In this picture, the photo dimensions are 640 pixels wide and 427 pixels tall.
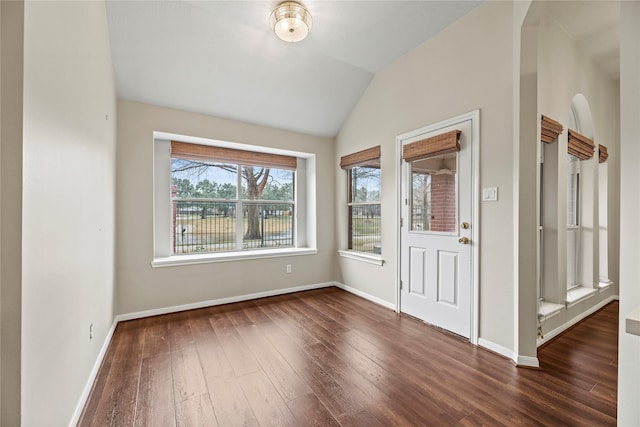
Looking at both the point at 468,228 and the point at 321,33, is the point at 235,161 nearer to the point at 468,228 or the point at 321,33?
the point at 321,33

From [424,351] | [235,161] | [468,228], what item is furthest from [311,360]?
[235,161]

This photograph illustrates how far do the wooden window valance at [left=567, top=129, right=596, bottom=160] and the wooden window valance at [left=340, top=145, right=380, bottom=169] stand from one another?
201 cm

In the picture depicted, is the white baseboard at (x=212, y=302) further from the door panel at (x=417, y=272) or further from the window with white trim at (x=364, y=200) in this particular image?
the door panel at (x=417, y=272)

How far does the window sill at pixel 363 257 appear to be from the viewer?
11.7 ft

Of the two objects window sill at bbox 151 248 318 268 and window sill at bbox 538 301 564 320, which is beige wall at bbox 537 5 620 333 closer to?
window sill at bbox 538 301 564 320

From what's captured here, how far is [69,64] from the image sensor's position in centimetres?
146

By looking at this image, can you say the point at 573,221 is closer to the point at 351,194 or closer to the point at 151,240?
the point at 351,194

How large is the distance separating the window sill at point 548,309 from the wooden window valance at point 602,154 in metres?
2.19

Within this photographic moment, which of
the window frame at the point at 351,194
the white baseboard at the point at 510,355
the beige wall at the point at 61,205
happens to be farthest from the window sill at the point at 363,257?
the beige wall at the point at 61,205

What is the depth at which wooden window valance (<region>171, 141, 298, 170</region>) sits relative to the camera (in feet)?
11.5

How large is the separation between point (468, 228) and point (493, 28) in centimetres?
174

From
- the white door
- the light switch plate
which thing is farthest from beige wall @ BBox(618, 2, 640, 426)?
the white door

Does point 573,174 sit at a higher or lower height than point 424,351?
higher

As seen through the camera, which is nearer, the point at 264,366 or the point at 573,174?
the point at 264,366
